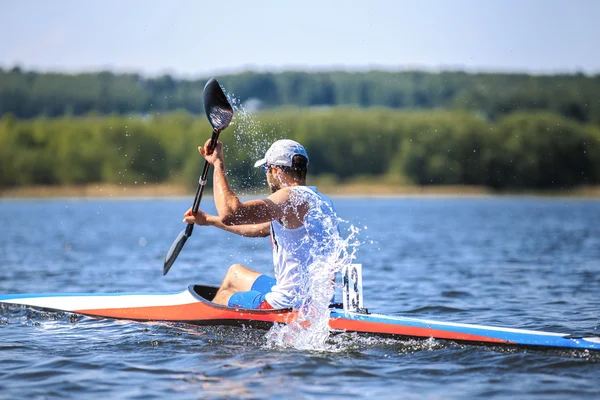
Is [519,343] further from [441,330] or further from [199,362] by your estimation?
[199,362]

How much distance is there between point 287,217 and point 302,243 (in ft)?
1.19

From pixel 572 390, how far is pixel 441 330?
1600 millimetres

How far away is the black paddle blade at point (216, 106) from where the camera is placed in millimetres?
8664

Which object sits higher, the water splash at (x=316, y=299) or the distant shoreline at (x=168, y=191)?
the distant shoreline at (x=168, y=191)

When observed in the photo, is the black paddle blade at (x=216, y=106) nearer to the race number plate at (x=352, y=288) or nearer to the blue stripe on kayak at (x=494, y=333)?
the race number plate at (x=352, y=288)

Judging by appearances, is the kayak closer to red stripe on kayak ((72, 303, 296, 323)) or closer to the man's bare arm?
red stripe on kayak ((72, 303, 296, 323))

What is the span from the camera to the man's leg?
8.66 meters

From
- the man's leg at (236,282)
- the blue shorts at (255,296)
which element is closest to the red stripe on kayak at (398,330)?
the blue shorts at (255,296)

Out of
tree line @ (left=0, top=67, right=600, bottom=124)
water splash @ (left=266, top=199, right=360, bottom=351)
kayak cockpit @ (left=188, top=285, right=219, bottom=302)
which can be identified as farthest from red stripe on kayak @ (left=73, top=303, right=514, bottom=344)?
tree line @ (left=0, top=67, right=600, bottom=124)

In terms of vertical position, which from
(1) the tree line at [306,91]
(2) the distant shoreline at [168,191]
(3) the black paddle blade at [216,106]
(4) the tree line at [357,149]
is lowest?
(2) the distant shoreline at [168,191]

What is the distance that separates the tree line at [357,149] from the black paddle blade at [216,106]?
3333 inches

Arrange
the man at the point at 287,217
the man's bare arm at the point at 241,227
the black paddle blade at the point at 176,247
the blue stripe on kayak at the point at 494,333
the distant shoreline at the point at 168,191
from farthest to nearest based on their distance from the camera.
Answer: the distant shoreline at the point at 168,191 < the black paddle blade at the point at 176,247 < the man's bare arm at the point at 241,227 < the blue stripe on kayak at the point at 494,333 < the man at the point at 287,217

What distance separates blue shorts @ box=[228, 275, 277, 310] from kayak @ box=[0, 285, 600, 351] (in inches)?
4.2

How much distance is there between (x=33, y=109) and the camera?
138625 millimetres
